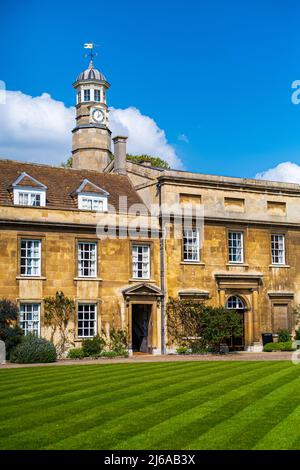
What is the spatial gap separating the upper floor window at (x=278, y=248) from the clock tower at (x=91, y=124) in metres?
21.0

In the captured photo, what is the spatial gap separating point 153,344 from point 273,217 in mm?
10353

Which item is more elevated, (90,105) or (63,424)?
(90,105)

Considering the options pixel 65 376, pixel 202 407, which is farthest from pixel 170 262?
pixel 202 407

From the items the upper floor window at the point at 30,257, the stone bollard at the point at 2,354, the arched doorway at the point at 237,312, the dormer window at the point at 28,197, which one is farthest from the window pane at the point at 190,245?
the stone bollard at the point at 2,354

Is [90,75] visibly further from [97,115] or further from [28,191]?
[28,191]

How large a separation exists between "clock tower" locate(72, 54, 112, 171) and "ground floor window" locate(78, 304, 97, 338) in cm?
2435

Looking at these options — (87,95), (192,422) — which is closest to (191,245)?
(192,422)

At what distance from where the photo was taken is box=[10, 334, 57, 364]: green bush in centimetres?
2684

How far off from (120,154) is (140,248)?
7422mm

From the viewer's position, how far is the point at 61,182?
35.0 m

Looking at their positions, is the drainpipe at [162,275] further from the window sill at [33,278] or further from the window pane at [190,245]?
the window sill at [33,278]

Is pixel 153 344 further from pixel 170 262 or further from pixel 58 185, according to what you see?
pixel 58 185
